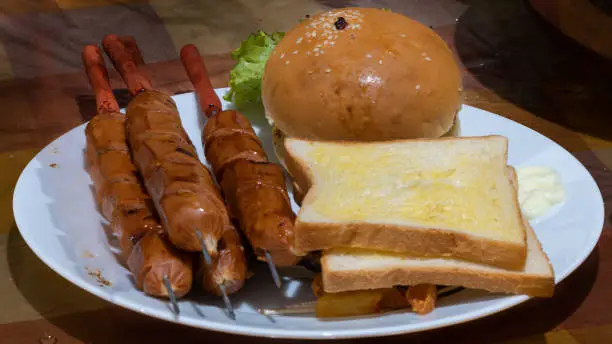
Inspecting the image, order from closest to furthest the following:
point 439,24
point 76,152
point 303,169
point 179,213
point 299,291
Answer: point 179,213, point 299,291, point 303,169, point 76,152, point 439,24

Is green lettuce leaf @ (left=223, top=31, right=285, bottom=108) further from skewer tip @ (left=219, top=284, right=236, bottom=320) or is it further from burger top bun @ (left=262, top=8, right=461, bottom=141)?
skewer tip @ (left=219, top=284, right=236, bottom=320)

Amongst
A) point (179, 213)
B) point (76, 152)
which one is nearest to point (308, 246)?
point (179, 213)

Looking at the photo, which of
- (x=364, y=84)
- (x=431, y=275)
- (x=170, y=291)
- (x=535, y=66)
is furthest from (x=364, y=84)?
(x=535, y=66)

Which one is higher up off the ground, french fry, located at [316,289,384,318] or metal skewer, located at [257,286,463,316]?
french fry, located at [316,289,384,318]

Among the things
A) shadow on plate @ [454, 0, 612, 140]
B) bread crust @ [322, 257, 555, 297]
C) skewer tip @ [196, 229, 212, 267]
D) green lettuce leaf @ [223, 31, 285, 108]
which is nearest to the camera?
skewer tip @ [196, 229, 212, 267]

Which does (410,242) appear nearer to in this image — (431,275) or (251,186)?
(431,275)

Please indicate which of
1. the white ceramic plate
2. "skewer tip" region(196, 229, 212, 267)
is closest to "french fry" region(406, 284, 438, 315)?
the white ceramic plate

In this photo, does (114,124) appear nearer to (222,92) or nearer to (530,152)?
(222,92)
